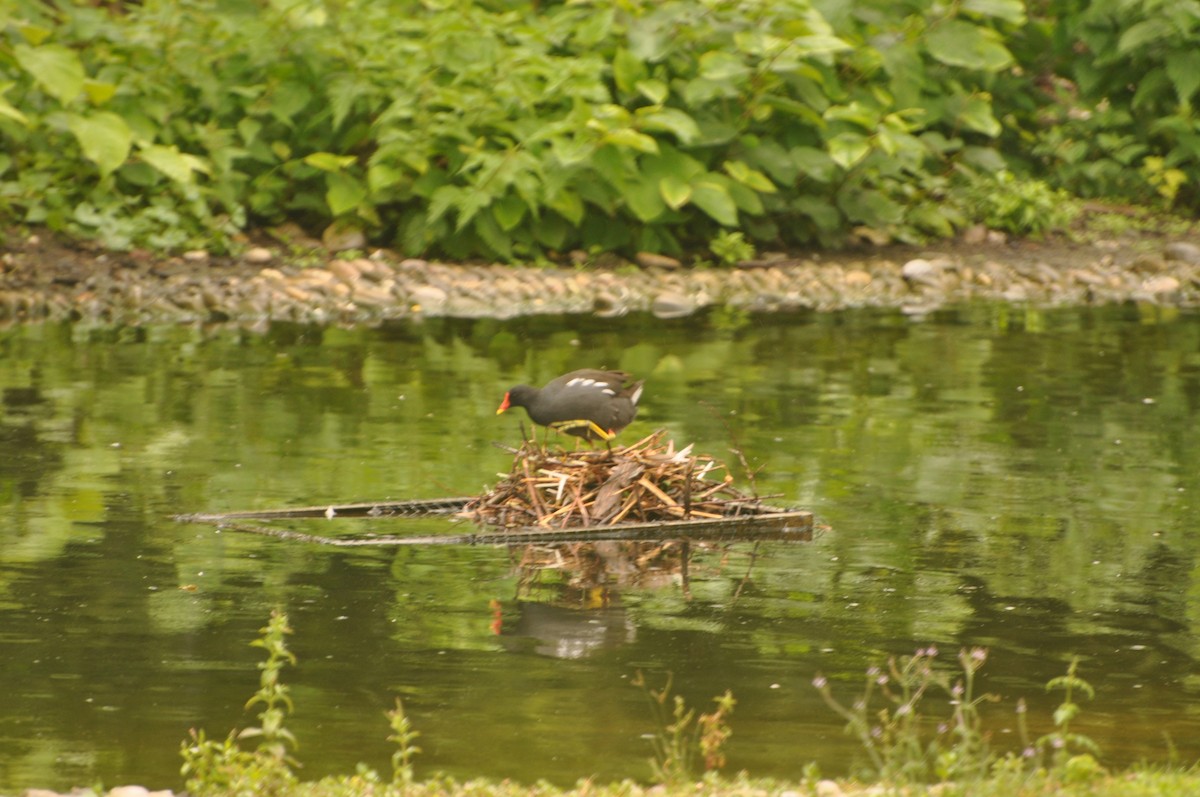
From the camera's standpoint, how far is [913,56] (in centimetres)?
2222

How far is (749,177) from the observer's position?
20.7 m

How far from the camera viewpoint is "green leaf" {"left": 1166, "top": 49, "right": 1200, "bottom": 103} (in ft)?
75.1

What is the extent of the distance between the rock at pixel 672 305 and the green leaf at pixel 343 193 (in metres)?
3.14

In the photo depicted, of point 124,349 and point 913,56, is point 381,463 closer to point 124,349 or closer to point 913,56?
point 124,349

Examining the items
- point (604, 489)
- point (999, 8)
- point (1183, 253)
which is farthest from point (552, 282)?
point (604, 489)

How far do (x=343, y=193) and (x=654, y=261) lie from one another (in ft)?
10.5

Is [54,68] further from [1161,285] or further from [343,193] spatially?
[1161,285]

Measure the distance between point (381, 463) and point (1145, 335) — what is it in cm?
871

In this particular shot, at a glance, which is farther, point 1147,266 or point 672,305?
point 1147,266

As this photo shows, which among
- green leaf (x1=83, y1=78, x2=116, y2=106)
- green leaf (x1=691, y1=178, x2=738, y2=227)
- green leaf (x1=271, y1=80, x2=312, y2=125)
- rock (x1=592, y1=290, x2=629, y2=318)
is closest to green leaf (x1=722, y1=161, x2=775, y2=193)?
green leaf (x1=691, y1=178, x2=738, y2=227)

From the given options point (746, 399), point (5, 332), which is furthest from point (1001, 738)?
point (5, 332)

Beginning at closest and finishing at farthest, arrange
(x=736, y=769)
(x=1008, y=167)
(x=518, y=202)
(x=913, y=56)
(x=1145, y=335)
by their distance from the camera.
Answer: (x=736, y=769), (x=1145, y=335), (x=518, y=202), (x=913, y=56), (x=1008, y=167)

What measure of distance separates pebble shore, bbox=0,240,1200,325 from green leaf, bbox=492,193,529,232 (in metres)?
0.47

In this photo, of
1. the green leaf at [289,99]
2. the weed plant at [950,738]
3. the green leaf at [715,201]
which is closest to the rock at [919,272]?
the green leaf at [715,201]
